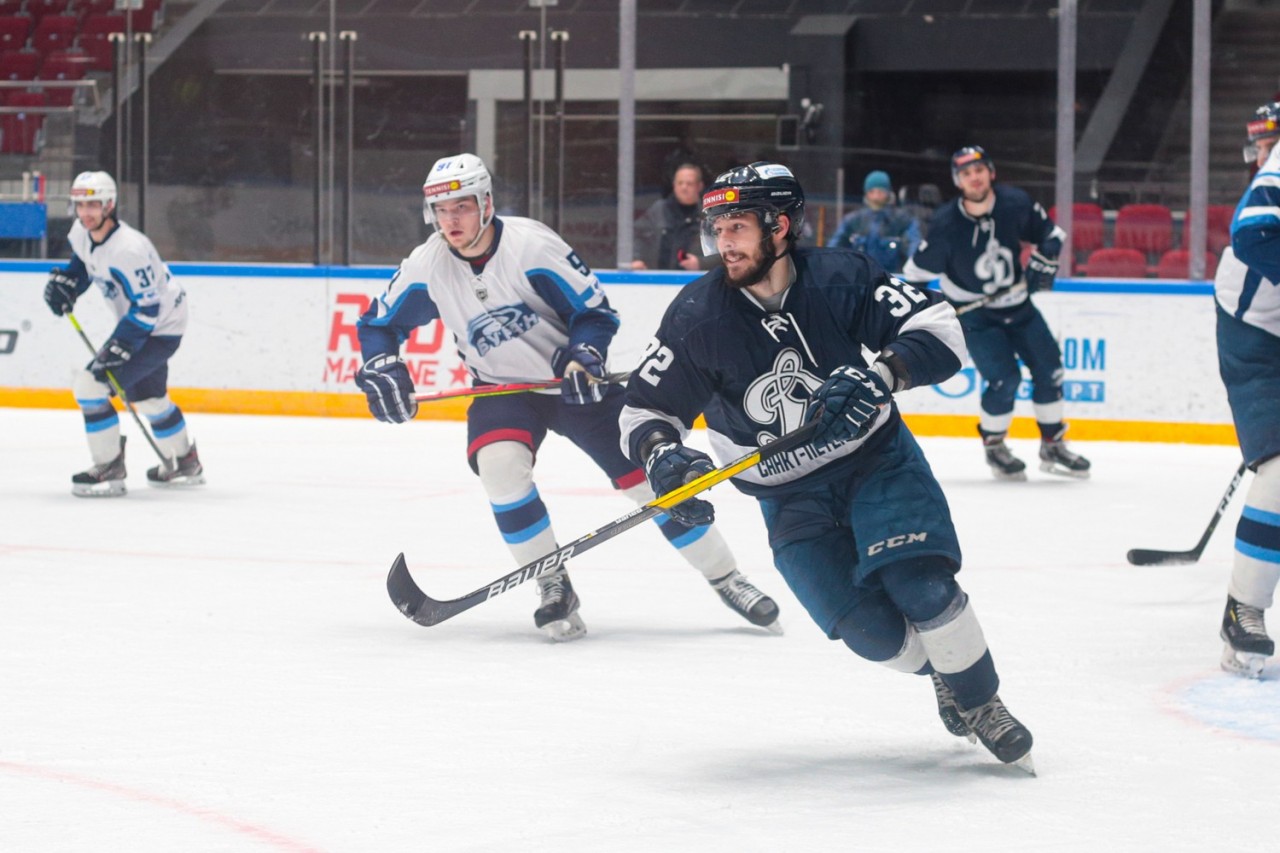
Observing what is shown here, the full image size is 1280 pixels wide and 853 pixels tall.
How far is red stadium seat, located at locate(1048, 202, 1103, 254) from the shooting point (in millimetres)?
8266

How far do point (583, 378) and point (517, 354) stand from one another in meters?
0.25

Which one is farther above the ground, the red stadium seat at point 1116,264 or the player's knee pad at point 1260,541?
the red stadium seat at point 1116,264

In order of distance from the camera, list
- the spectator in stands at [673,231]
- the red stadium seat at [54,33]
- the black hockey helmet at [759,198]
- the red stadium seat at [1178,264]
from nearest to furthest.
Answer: the black hockey helmet at [759,198], the red stadium seat at [1178,264], the spectator in stands at [673,231], the red stadium seat at [54,33]

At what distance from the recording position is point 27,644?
3.82 meters

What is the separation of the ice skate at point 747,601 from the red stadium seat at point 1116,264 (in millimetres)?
4543

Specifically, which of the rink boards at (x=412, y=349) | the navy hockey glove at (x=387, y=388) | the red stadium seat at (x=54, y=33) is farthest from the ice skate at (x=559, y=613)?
the red stadium seat at (x=54, y=33)

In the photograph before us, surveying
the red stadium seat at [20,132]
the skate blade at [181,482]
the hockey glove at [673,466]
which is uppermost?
the red stadium seat at [20,132]

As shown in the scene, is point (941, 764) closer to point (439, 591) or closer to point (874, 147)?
point (439, 591)

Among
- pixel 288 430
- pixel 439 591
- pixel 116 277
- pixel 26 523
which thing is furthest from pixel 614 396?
pixel 288 430

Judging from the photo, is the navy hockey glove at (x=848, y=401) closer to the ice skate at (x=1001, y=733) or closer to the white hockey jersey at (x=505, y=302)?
the ice skate at (x=1001, y=733)

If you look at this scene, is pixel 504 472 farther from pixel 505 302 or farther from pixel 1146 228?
pixel 1146 228

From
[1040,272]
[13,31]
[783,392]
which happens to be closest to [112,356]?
[1040,272]

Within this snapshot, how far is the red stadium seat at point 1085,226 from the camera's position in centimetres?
827

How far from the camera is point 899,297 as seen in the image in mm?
2844
